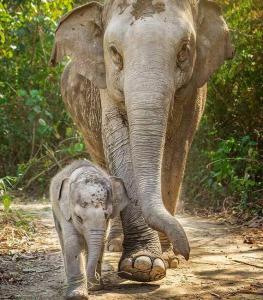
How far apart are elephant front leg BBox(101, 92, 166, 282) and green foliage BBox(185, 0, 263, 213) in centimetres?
298

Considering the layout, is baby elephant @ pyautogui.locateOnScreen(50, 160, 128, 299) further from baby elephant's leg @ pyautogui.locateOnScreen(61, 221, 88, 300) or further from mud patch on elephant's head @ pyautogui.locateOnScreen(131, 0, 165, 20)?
mud patch on elephant's head @ pyautogui.locateOnScreen(131, 0, 165, 20)

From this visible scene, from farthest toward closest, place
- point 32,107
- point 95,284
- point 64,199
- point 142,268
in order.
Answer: point 32,107, point 142,268, point 95,284, point 64,199

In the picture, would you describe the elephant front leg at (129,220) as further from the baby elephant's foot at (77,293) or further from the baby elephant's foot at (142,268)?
the baby elephant's foot at (77,293)

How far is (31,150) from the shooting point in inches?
514

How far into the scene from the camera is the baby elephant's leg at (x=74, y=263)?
171 inches

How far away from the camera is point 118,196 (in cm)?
472

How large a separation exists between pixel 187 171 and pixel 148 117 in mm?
6038

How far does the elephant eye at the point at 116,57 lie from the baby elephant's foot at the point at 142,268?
1.41 m

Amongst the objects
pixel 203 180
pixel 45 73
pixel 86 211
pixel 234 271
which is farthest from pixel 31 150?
pixel 86 211

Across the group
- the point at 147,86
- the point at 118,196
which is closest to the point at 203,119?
the point at 147,86

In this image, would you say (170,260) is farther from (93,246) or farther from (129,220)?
(93,246)

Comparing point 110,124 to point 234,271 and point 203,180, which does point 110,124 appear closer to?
point 234,271

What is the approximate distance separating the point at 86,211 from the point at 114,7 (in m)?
2.01

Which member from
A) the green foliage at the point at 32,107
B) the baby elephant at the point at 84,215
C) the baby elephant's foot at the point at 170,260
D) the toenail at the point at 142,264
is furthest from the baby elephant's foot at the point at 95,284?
the green foliage at the point at 32,107
